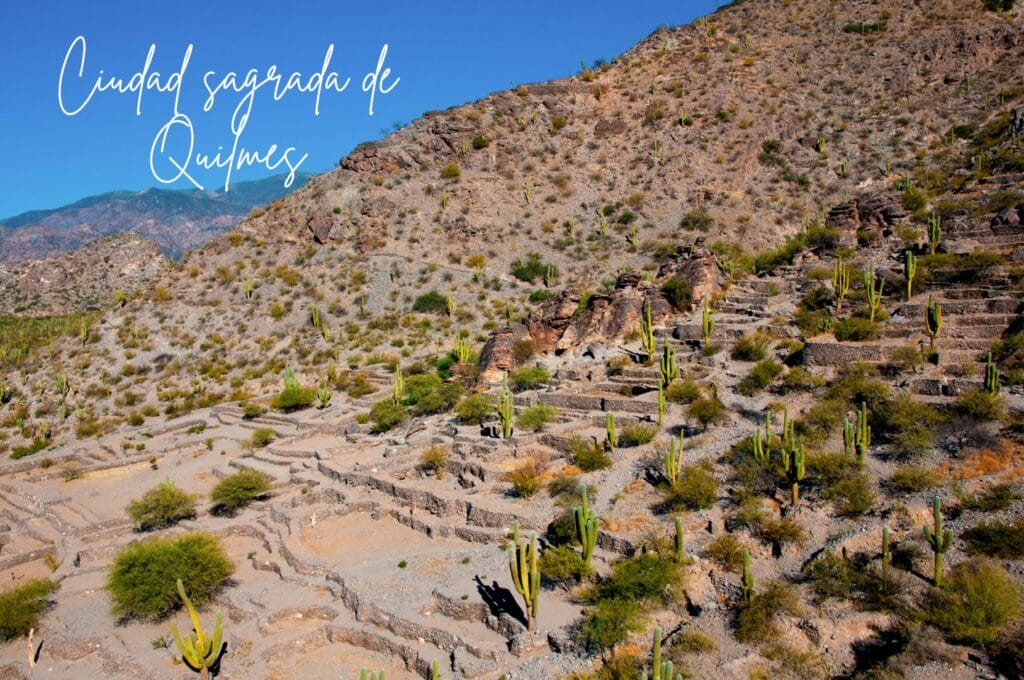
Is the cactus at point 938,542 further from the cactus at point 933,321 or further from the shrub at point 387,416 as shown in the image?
the shrub at point 387,416

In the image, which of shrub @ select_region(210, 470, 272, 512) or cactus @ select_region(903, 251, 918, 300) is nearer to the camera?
shrub @ select_region(210, 470, 272, 512)

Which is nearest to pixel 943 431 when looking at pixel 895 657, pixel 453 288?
pixel 895 657

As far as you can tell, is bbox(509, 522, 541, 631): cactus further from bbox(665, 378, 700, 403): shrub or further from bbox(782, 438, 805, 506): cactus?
bbox(665, 378, 700, 403): shrub

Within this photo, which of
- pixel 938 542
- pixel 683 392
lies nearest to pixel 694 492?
pixel 938 542

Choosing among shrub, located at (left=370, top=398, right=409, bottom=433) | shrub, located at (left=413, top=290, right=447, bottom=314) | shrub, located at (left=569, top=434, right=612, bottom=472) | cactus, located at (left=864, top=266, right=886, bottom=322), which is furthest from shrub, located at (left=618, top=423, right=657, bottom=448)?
shrub, located at (left=413, top=290, right=447, bottom=314)

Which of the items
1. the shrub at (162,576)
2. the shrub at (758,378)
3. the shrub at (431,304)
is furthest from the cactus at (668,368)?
the shrub at (431,304)

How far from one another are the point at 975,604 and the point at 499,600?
6.98 m

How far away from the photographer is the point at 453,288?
4134cm

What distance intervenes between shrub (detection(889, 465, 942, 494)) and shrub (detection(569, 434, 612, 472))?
5804mm

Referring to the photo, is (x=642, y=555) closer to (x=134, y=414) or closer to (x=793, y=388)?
(x=793, y=388)

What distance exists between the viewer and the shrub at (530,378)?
2281cm

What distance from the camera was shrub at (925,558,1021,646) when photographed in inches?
359

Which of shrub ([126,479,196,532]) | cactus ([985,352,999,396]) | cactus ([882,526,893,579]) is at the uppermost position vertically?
cactus ([985,352,999,396])

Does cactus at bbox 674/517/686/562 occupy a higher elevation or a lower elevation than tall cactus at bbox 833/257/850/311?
lower
